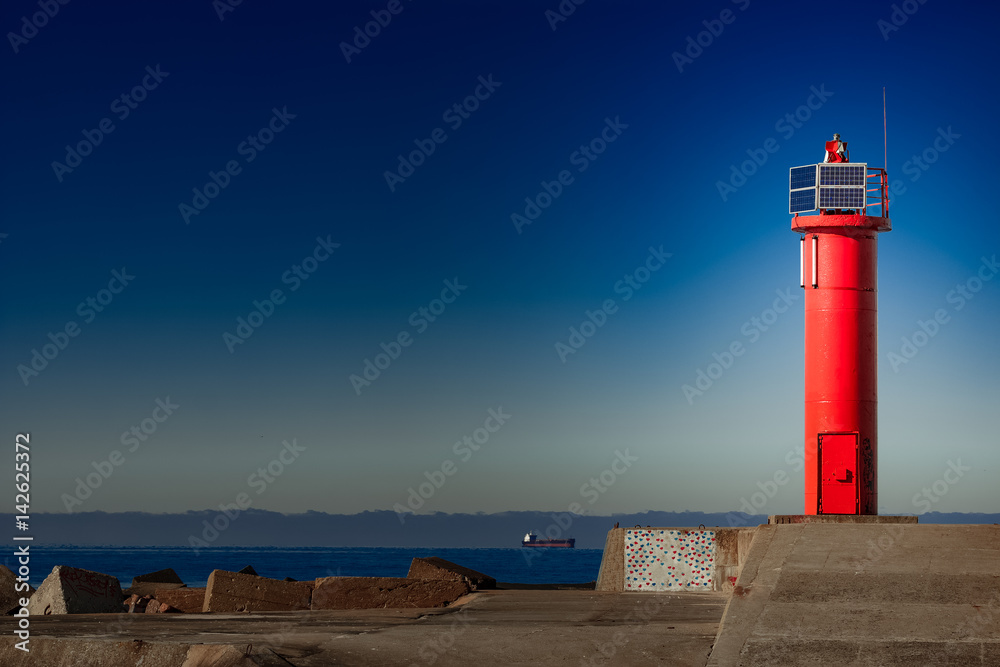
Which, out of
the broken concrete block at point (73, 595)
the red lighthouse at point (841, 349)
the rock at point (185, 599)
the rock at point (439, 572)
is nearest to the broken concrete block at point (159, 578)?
the rock at point (185, 599)

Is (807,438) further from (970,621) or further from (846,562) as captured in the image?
(970,621)

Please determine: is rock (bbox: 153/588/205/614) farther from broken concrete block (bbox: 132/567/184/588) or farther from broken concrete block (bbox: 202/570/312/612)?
broken concrete block (bbox: 132/567/184/588)

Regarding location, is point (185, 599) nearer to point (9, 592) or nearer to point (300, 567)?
point (9, 592)

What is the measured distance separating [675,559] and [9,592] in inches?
392

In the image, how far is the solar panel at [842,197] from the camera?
16.8 m

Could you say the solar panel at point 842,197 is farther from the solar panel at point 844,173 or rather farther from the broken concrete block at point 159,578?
the broken concrete block at point 159,578

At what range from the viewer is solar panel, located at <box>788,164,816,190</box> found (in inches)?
679

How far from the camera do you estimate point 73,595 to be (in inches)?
522

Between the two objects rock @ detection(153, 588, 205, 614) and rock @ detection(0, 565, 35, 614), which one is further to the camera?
rock @ detection(0, 565, 35, 614)

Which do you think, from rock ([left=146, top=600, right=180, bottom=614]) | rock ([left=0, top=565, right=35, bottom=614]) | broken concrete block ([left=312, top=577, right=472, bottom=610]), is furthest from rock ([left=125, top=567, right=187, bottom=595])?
broken concrete block ([left=312, top=577, right=472, bottom=610])

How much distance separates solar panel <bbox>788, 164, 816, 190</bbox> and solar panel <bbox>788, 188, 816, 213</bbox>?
133mm

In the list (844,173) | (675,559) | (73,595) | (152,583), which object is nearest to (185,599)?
(73,595)

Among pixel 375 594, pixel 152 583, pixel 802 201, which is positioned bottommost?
pixel 375 594

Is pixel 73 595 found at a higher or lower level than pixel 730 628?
higher
